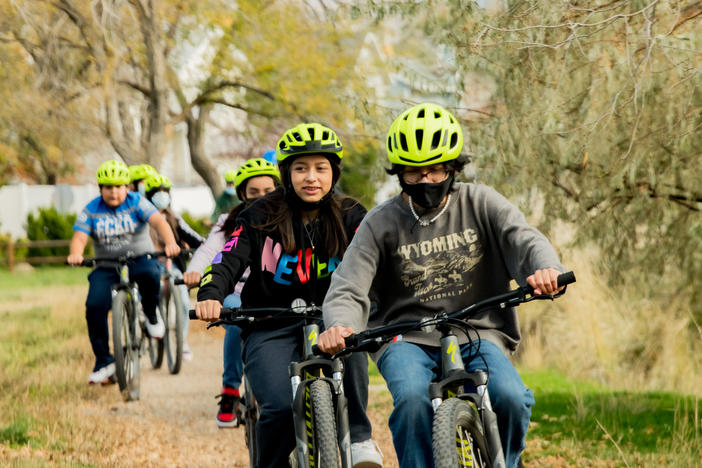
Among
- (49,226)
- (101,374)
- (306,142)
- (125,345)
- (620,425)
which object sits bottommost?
(620,425)

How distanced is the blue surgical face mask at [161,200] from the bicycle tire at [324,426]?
683 centimetres

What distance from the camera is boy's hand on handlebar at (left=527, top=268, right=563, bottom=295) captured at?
383cm

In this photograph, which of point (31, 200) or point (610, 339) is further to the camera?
point (31, 200)

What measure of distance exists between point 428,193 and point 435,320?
2.07 feet

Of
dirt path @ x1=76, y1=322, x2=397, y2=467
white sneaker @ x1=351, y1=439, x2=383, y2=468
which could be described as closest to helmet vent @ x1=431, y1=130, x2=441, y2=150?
white sneaker @ x1=351, y1=439, x2=383, y2=468

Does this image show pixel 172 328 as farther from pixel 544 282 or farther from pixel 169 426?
pixel 544 282

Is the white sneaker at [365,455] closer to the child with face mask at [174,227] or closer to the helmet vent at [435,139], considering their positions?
the helmet vent at [435,139]

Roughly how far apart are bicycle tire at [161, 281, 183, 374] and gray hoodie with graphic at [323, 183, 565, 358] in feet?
20.7

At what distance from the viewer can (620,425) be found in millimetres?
7930

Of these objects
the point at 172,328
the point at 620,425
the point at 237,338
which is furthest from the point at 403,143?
the point at 172,328

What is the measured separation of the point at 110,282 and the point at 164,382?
154cm

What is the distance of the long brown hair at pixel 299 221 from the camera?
5137mm

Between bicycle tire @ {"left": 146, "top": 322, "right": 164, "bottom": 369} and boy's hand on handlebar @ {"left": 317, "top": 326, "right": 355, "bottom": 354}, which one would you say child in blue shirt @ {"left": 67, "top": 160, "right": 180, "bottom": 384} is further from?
boy's hand on handlebar @ {"left": 317, "top": 326, "right": 355, "bottom": 354}

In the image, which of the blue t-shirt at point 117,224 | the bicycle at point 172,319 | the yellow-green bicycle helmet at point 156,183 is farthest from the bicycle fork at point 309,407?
the yellow-green bicycle helmet at point 156,183
